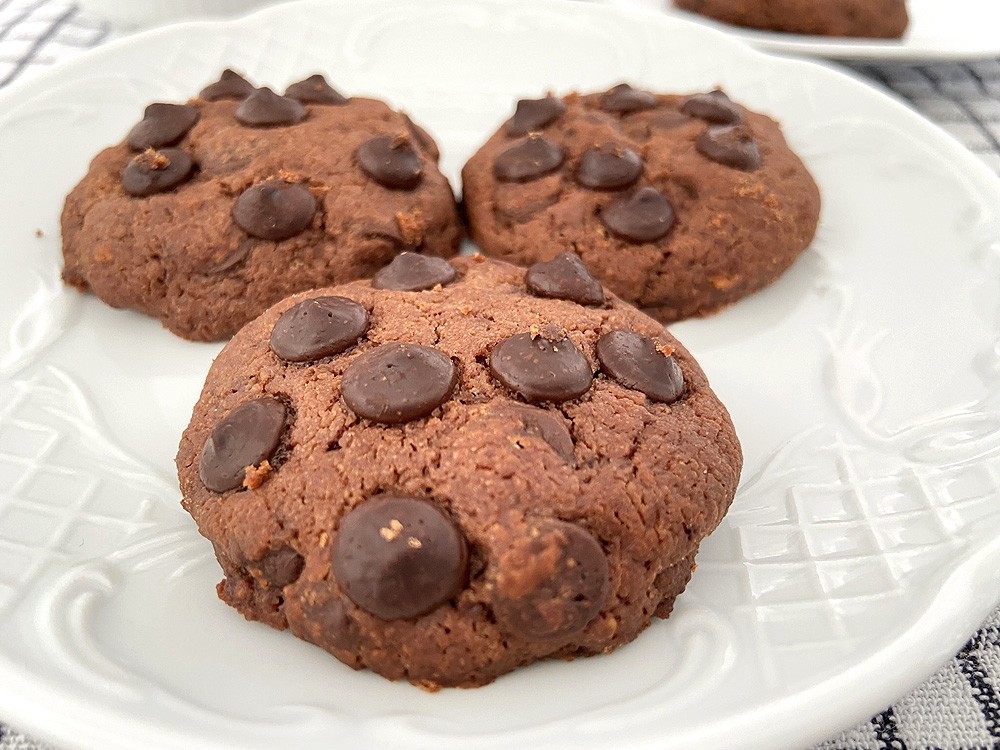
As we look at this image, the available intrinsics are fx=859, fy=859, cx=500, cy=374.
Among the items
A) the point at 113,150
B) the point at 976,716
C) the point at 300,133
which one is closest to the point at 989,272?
the point at 976,716

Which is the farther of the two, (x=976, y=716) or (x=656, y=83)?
(x=656, y=83)

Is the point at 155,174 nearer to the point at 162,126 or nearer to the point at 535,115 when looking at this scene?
the point at 162,126

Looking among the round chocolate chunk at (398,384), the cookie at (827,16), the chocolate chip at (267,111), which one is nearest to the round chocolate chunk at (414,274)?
the round chocolate chunk at (398,384)

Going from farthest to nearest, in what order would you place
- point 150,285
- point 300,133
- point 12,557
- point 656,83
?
point 656,83, point 300,133, point 150,285, point 12,557

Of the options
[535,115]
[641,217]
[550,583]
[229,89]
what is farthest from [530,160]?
[550,583]

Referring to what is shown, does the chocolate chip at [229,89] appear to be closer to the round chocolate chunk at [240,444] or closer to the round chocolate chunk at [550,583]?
the round chocolate chunk at [240,444]

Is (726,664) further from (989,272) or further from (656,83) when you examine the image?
(656,83)
